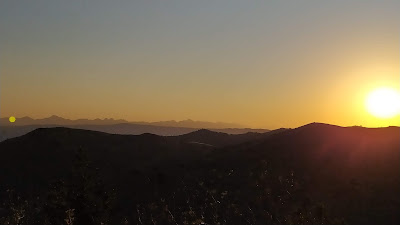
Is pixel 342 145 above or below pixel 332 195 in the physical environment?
above

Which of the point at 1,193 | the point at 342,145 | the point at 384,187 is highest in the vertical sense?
the point at 342,145

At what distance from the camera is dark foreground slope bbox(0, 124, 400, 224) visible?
36156 mm

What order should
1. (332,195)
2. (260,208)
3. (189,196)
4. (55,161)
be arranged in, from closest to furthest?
(260,208), (332,195), (189,196), (55,161)

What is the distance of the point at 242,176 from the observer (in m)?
48.8

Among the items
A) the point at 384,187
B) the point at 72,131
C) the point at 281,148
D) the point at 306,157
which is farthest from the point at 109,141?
the point at 384,187

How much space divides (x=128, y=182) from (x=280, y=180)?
Answer: 2566cm

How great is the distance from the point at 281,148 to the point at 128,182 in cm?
2364

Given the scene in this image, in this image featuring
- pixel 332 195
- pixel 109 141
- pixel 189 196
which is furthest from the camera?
pixel 109 141

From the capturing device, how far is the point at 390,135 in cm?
6203

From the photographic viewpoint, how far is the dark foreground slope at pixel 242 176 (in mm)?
36156

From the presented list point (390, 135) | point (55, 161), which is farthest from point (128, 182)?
point (390, 135)

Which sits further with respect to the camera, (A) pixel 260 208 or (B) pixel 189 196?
(B) pixel 189 196

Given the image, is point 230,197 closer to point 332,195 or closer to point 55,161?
point 332,195

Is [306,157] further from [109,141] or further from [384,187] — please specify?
[109,141]
